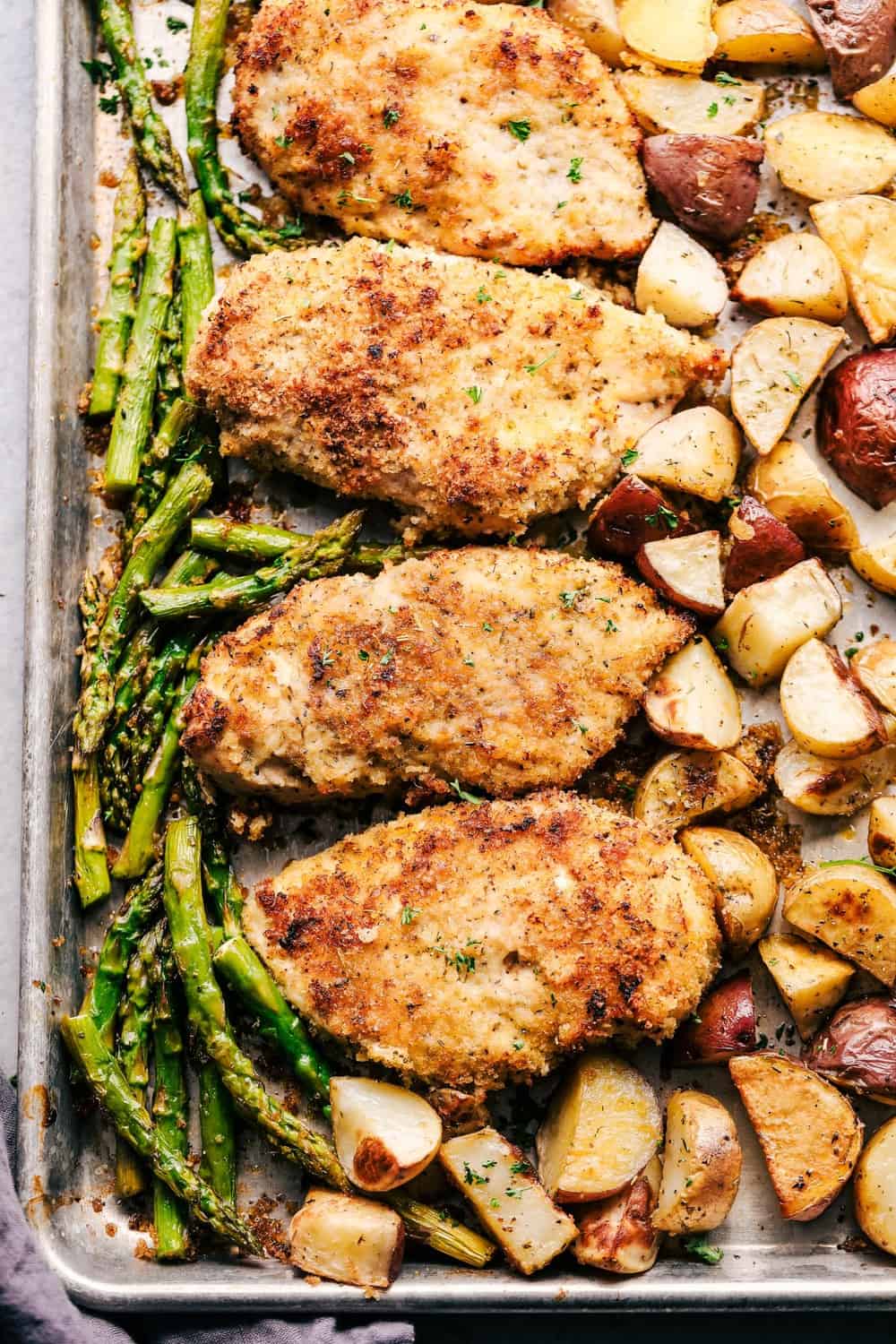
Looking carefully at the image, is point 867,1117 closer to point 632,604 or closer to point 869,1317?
point 869,1317

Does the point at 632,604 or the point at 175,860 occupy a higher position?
the point at 632,604

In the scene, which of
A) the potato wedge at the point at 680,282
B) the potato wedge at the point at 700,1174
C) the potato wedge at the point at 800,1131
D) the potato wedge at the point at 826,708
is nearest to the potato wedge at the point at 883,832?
the potato wedge at the point at 826,708

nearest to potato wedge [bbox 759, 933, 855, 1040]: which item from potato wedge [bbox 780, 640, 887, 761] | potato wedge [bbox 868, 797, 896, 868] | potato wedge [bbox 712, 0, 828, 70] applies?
potato wedge [bbox 868, 797, 896, 868]

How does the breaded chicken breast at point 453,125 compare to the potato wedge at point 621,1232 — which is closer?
the potato wedge at point 621,1232

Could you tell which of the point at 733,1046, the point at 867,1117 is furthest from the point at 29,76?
the point at 867,1117

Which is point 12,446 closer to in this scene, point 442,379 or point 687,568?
point 442,379

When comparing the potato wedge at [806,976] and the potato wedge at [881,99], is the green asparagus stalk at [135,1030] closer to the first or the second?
the potato wedge at [806,976]
